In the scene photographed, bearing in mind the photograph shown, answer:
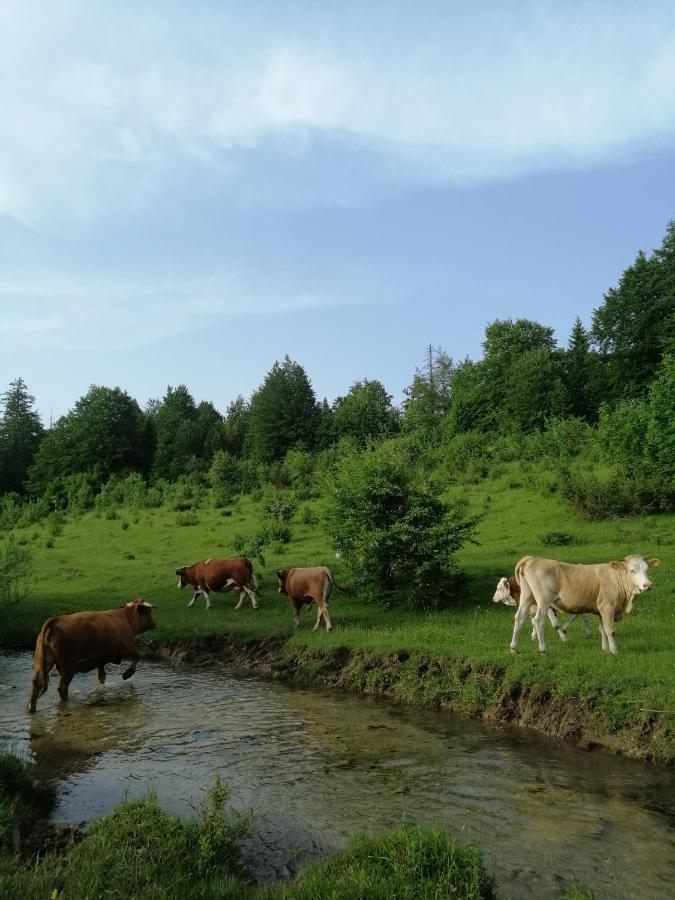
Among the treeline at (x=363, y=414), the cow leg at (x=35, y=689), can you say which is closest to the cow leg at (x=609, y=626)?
the cow leg at (x=35, y=689)

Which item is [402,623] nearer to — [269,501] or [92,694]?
[92,694]

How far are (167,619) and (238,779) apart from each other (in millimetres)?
10934

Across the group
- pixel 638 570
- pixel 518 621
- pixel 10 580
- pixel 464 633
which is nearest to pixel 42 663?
pixel 464 633

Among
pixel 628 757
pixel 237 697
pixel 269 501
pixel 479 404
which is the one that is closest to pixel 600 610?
pixel 628 757

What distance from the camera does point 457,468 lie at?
1471 inches

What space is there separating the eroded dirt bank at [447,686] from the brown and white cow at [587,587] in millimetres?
1356

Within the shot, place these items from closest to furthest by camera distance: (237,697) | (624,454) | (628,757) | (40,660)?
(628,757), (40,660), (237,697), (624,454)

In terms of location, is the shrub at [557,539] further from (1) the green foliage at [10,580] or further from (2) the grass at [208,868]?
(2) the grass at [208,868]

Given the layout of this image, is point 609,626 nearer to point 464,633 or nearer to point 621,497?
point 464,633

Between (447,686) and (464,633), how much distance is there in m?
2.27

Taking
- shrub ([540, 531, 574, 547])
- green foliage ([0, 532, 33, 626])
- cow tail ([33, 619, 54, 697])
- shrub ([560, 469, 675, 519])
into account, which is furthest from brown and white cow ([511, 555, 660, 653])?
green foliage ([0, 532, 33, 626])

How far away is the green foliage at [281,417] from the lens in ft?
226

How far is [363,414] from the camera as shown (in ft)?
234

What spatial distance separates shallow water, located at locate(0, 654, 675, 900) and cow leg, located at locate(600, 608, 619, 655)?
8.69ft
